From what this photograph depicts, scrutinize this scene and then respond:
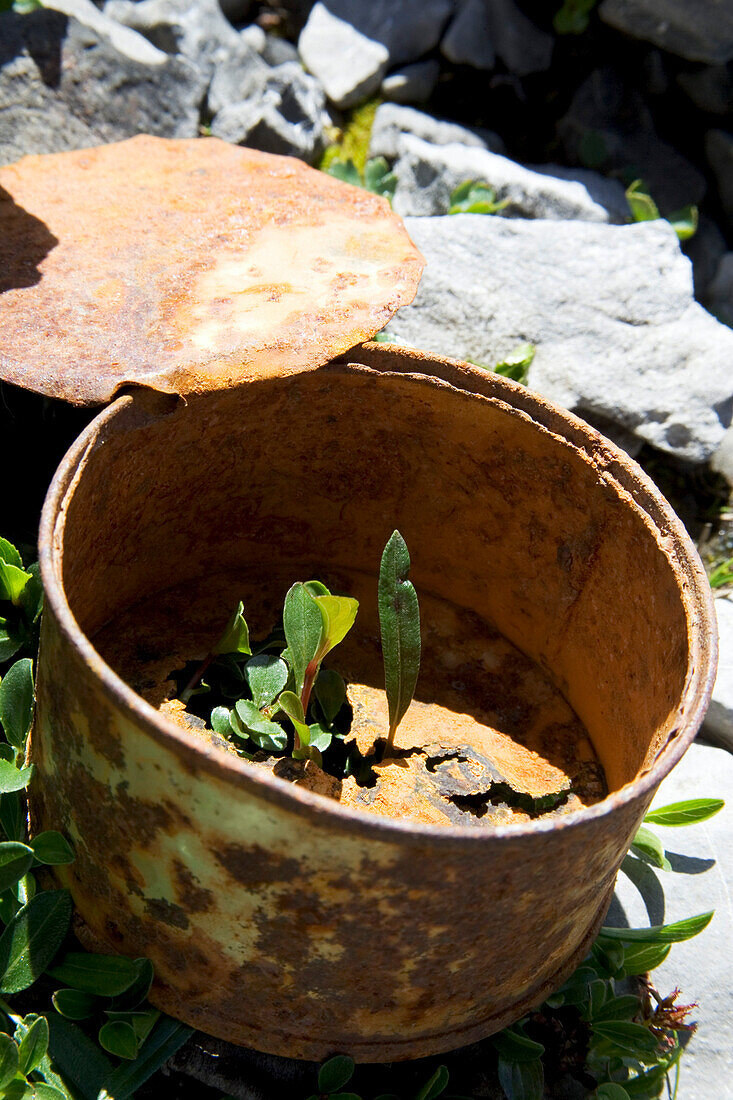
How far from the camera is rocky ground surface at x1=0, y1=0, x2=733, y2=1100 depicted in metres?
2.38

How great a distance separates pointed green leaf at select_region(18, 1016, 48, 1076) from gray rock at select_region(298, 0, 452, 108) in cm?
267

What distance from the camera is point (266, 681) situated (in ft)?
5.35

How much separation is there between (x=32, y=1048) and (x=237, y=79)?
2522 millimetres

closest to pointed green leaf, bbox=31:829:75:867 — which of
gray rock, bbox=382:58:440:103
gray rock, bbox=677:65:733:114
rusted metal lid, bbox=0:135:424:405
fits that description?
rusted metal lid, bbox=0:135:424:405

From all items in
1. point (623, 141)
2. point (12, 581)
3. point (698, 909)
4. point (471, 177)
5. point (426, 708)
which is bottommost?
point (698, 909)

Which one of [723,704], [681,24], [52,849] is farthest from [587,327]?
[52,849]

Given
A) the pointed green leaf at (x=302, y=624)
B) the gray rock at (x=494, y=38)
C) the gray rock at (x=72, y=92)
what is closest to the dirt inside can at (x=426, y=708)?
the pointed green leaf at (x=302, y=624)

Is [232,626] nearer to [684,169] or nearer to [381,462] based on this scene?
[381,462]

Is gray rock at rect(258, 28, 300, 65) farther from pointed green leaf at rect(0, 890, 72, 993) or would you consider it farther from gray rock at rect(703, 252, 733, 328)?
pointed green leaf at rect(0, 890, 72, 993)

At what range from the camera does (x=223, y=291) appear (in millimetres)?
1651

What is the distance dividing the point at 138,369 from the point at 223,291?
0.81 feet

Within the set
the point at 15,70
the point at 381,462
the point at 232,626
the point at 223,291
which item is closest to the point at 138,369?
the point at 223,291

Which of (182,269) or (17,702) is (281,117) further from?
(17,702)

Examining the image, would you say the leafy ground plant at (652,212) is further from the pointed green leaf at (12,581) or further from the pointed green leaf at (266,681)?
the pointed green leaf at (12,581)
